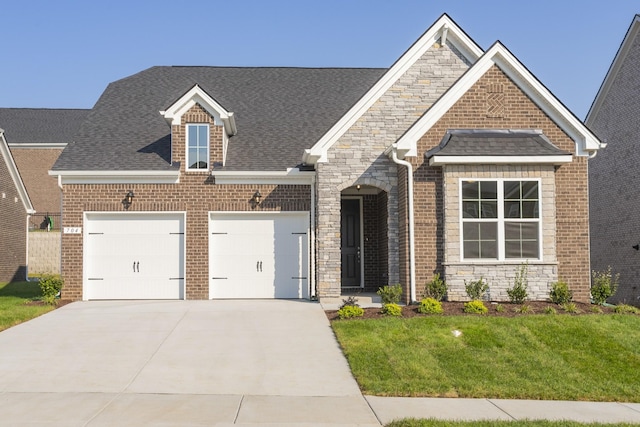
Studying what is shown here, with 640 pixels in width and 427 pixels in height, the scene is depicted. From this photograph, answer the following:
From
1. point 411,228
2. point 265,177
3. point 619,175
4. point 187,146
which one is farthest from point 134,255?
point 619,175

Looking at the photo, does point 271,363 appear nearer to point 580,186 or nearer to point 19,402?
point 19,402

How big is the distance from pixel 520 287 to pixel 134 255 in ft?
30.9

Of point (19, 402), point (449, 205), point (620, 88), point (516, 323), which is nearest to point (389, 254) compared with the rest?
point (449, 205)

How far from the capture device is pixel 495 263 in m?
14.3

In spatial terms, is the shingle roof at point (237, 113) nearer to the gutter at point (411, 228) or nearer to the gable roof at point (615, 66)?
the gutter at point (411, 228)

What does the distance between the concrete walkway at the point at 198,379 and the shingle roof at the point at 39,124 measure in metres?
30.9

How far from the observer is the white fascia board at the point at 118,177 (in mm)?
16453

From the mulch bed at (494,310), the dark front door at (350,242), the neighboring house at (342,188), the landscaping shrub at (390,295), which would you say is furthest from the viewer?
the dark front door at (350,242)

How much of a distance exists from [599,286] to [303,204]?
7177 millimetres

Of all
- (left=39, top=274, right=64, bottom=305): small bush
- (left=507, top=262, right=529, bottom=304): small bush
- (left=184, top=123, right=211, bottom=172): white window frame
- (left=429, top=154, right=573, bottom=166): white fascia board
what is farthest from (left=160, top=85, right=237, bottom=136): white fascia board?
(left=507, top=262, right=529, bottom=304): small bush

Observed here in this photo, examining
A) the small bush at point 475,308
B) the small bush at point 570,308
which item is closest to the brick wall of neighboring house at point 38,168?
the small bush at point 475,308

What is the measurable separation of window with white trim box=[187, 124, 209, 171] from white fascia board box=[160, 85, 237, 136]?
367 millimetres

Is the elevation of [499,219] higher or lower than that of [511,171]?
lower

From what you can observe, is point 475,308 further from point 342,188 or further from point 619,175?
point 619,175
